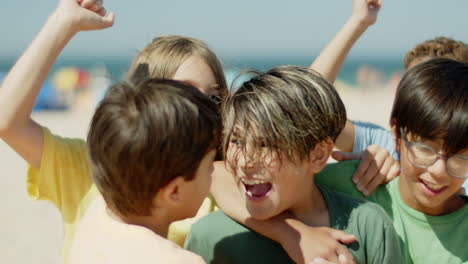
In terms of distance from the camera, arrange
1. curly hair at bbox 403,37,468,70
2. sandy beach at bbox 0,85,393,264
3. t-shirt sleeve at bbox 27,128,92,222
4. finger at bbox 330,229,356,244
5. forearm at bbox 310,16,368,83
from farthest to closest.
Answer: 1. sandy beach at bbox 0,85,393,264
2. curly hair at bbox 403,37,468,70
3. forearm at bbox 310,16,368,83
4. t-shirt sleeve at bbox 27,128,92,222
5. finger at bbox 330,229,356,244

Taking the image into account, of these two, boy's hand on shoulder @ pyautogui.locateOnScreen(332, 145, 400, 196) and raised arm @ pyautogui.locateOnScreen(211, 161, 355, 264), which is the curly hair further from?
raised arm @ pyautogui.locateOnScreen(211, 161, 355, 264)

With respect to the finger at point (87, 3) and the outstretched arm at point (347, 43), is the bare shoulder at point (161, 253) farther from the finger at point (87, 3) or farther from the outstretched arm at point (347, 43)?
the outstretched arm at point (347, 43)

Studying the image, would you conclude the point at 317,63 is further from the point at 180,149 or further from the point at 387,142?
the point at 180,149

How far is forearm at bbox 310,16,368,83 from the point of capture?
10.1 ft

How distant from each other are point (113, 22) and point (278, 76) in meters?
0.90

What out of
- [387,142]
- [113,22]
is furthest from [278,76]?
[387,142]

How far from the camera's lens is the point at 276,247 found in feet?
7.82

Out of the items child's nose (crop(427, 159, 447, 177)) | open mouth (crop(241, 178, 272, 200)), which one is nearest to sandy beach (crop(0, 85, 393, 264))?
open mouth (crop(241, 178, 272, 200))

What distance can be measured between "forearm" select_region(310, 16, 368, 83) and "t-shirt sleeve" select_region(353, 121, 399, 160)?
0.35 metres

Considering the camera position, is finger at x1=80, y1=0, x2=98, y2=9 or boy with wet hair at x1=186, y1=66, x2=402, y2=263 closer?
boy with wet hair at x1=186, y1=66, x2=402, y2=263

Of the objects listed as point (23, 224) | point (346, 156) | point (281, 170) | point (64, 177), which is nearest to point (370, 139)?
point (346, 156)

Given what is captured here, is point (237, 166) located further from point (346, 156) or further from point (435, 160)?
point (435, 160)

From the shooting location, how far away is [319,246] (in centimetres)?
218

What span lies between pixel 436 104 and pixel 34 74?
178cm
